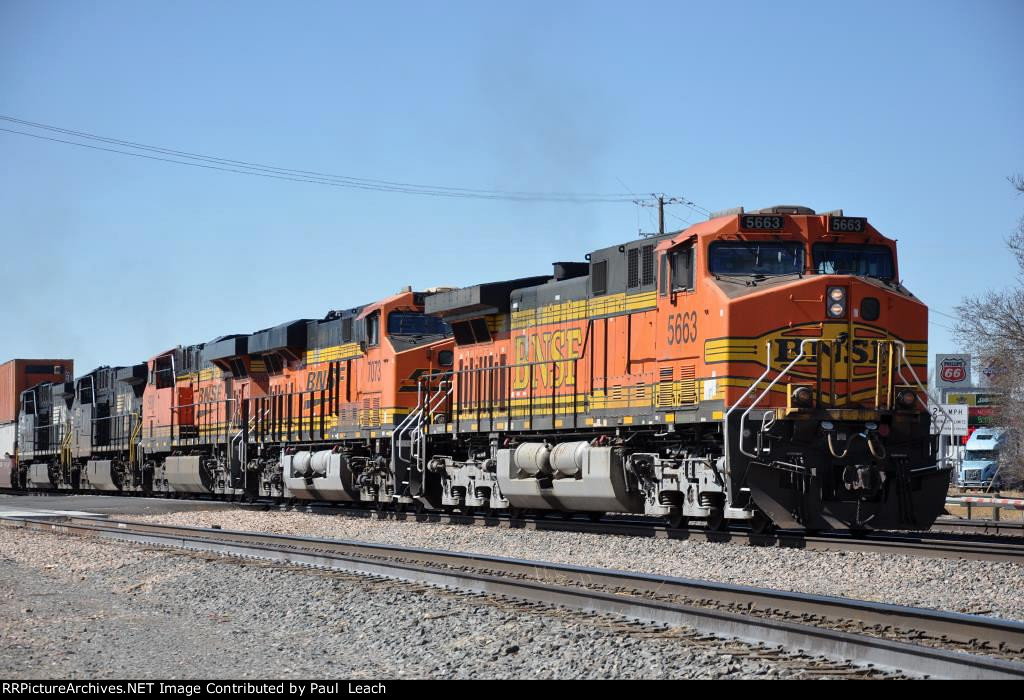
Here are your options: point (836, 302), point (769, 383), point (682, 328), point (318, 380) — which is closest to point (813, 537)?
point (769, 383)

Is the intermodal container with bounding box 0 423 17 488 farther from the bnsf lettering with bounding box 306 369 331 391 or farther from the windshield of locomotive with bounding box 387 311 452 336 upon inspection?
the windshield of locomotive with bounding box 387 311 452 336

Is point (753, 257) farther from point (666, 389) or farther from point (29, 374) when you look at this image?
point (29, 374)

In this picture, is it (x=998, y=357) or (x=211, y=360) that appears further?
(x=998, y=357)

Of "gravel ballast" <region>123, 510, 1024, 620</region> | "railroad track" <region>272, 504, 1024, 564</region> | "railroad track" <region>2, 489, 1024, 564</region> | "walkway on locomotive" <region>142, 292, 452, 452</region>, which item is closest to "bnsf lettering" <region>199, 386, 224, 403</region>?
"walkway on locomotive" <region>142, 292, 452, 452</region>

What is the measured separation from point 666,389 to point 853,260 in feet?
8.96

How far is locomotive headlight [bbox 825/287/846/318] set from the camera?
13.9 m

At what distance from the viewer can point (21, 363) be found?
43562mm

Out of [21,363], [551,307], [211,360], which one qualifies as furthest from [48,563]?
[21,363]

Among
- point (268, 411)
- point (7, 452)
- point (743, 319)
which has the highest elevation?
point (743, 319)

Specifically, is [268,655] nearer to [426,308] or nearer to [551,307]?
[551,307]

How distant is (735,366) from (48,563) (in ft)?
27.9

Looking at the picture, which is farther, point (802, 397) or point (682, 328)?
point (682, 328)

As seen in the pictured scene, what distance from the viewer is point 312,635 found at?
28.0ft

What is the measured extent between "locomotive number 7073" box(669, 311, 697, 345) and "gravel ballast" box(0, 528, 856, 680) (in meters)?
5.42
